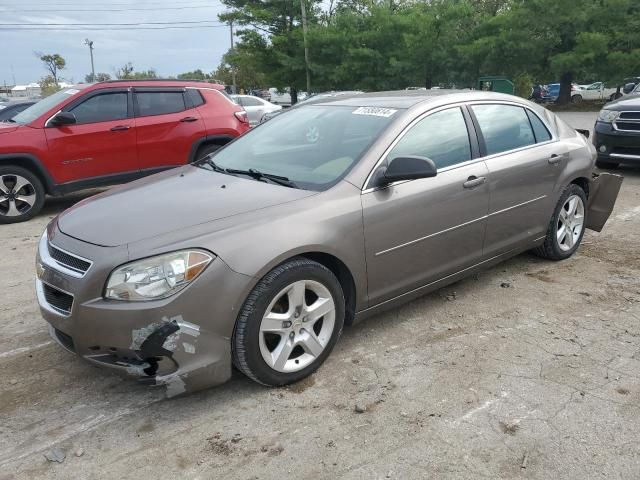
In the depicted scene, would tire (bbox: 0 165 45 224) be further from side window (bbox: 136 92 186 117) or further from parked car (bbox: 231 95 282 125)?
parked car (bbox: 231 95 282 125)

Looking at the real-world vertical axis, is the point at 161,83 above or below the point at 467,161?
above

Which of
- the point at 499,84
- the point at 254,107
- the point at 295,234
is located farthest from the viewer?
the point at 254,107

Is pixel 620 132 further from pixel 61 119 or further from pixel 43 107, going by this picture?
pixel 43 107

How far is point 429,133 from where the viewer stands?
12.4 feet

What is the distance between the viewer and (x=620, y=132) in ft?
28.3

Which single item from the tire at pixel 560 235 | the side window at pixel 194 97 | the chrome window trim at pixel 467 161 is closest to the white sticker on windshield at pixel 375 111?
the chrome window trim at pixel 467 161

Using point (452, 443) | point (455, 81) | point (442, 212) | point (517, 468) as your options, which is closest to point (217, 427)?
point (452, 443)

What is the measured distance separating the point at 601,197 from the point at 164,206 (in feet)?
13.7

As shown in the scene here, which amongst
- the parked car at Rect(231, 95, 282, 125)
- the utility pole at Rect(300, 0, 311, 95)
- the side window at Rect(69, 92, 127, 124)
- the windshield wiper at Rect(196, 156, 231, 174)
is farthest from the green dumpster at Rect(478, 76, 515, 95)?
the utility pole at Rect(300, 0, 311, 95)

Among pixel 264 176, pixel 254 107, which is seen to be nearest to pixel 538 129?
pixel 264 176

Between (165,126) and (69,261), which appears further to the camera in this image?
(165,126)

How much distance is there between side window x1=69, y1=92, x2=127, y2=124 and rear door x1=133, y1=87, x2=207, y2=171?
0.65ft

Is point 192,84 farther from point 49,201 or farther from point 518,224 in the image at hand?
point 518,224

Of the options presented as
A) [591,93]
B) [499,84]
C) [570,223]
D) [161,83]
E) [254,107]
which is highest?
[591,93]
